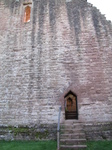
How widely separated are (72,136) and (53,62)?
13.0ft

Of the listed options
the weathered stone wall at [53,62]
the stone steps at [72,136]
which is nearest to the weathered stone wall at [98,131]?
the weathered stone wall at [53,62]

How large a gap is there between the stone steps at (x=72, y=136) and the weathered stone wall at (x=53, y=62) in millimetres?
665

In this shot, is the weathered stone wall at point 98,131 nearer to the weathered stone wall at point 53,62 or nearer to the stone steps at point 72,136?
the weathered stone wall at point 53,62

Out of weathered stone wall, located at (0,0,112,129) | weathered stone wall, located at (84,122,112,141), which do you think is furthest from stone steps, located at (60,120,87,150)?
weathered stone wall, located at (0,0,112,129)

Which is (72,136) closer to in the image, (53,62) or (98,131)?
(98,131)

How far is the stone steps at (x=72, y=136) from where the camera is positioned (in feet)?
17.0

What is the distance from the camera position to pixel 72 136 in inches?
226

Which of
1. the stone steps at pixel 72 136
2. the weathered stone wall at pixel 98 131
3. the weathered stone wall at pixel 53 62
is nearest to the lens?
the stone steps at pixel 72 136

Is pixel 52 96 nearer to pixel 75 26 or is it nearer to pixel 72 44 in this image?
pixel 72 44

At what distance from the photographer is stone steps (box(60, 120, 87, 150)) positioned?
5171mm

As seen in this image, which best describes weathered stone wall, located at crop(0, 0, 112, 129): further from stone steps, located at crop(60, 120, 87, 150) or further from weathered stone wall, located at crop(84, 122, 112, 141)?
stone steps, located at crop(60, 120, 87, 150)

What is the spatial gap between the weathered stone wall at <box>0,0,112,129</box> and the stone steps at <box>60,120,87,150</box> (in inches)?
26.2

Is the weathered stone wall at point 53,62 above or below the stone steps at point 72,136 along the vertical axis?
above

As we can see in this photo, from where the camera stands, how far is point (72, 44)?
838cm
